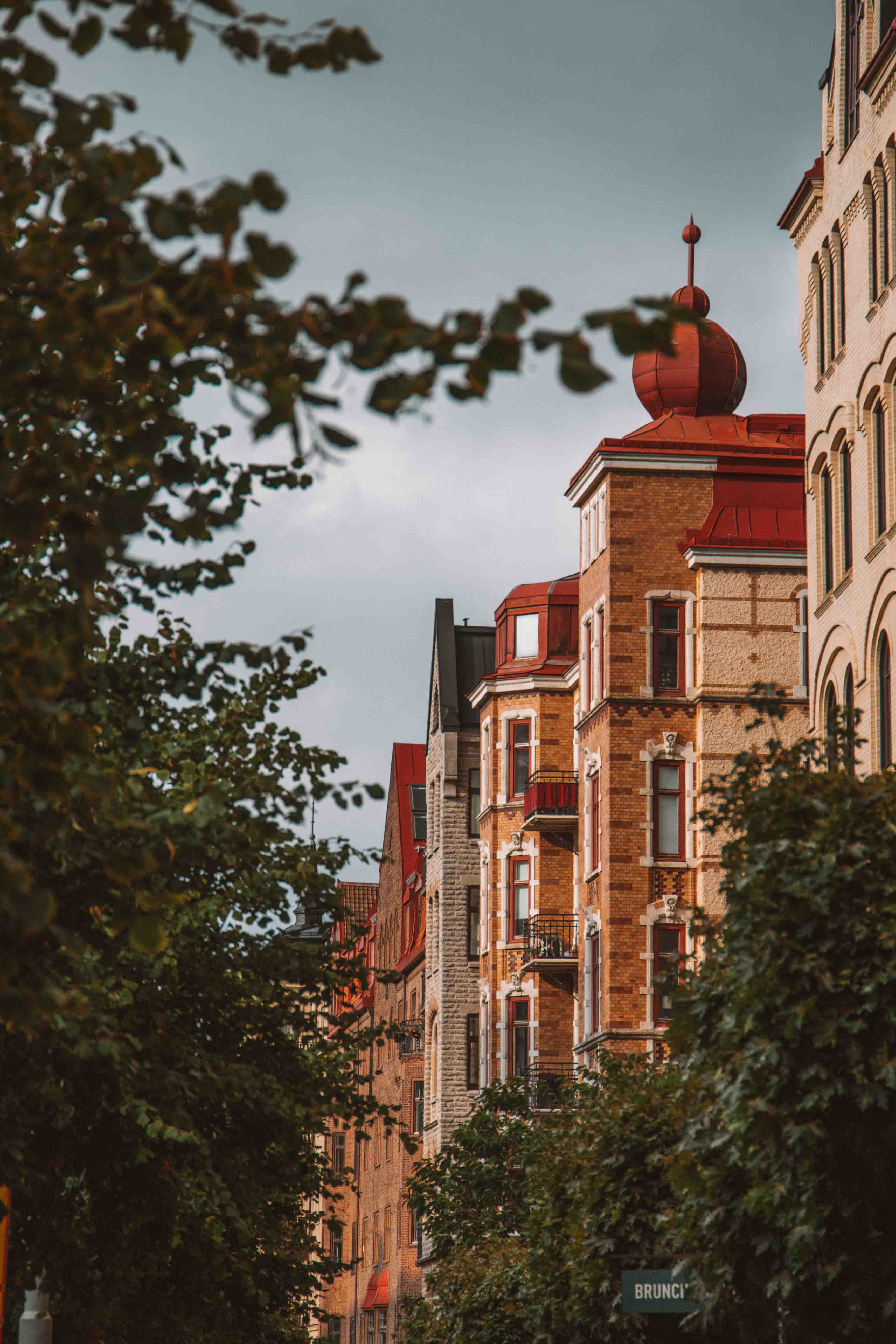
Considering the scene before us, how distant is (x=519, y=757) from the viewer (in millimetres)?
51375

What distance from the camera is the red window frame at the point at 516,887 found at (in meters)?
49.7

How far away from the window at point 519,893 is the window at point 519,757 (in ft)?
6.08

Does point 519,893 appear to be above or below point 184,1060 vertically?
above

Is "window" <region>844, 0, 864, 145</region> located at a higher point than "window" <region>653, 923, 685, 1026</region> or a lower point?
higher

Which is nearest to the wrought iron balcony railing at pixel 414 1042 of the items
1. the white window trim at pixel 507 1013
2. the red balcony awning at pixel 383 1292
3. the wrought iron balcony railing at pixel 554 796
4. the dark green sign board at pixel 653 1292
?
the red balcony awning at pixel 383 1292

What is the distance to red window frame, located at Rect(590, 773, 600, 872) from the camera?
41469 mm

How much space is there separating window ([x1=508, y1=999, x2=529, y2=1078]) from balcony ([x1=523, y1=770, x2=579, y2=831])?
482cm

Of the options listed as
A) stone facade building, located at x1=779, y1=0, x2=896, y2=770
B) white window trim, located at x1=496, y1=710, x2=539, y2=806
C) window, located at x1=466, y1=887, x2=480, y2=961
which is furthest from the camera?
window, located at x1=466, y1=887, x2=480, y2=961

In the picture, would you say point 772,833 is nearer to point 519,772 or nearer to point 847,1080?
point 847,1080

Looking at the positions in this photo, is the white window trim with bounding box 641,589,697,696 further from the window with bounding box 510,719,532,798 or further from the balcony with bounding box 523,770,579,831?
the window with bounding box 510,719,532,798

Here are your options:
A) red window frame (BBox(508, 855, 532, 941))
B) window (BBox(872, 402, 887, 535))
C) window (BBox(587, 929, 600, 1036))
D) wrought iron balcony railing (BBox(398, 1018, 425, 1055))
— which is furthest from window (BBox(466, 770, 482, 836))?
window (BBox(872, 402, 887, 535))

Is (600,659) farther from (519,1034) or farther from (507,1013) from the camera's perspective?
(519,1034)

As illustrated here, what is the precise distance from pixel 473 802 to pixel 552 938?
1345cm

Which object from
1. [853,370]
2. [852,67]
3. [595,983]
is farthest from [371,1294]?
[852,67]
